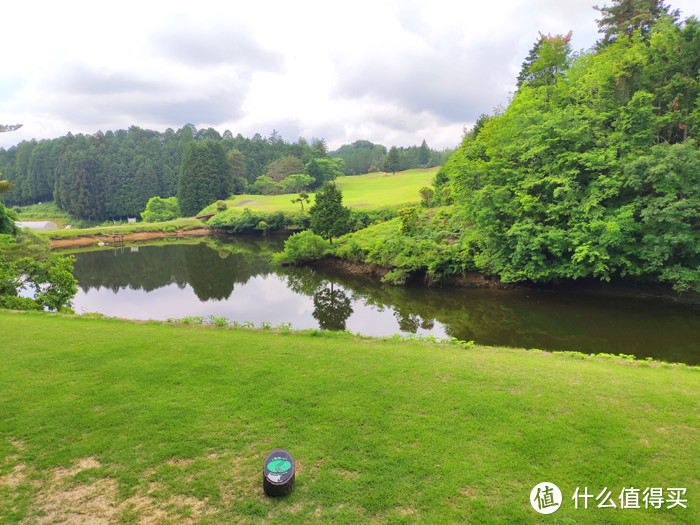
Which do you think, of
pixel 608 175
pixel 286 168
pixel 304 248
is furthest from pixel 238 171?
pixel 608 175

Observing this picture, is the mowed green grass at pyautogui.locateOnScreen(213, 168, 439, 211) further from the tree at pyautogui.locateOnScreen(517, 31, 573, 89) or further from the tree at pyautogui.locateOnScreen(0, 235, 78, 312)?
the tree at pyautogui.locateOnScreen(0, 235, 78, 312)

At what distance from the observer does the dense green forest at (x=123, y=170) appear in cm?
6975

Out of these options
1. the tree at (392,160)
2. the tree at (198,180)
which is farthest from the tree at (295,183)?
the tree at (392,160)

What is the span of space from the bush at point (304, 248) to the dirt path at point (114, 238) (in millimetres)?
30825

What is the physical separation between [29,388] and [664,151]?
2161 centimetres

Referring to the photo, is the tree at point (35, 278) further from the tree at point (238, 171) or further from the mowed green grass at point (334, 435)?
the tree at point (238, 171)

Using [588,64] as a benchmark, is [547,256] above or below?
below

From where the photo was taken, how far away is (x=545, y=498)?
13.6 ft

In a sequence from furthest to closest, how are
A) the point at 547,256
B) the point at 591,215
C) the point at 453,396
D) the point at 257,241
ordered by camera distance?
1. the point at 257,241
2. the point at 547,256
3. the point at 591,215
4. the point at 453,396

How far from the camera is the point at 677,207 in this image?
1410 cm

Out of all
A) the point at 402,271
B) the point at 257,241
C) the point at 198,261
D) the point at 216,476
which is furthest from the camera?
the point at 257,241

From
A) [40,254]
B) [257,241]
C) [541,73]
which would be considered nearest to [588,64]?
[541,73]

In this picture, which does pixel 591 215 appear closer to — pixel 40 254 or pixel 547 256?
pixel 547 256

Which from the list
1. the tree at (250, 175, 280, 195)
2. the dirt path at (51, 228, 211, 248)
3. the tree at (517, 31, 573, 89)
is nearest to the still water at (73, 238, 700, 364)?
the tree at (517, 31, 573, 89)
